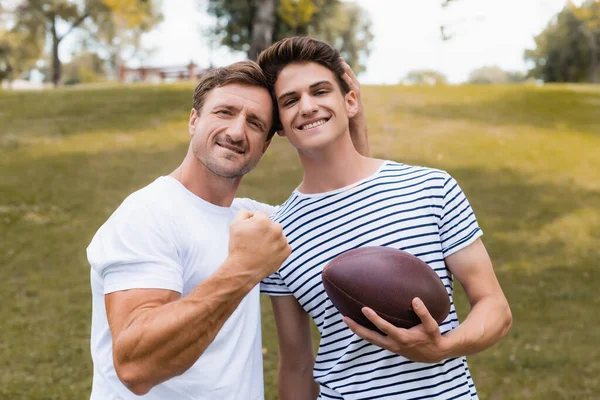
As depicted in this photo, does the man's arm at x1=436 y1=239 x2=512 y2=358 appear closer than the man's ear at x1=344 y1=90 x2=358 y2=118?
Yes

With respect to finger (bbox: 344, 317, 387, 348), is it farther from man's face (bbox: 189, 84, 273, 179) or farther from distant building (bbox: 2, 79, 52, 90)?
distant building (bbox: 2, 79, 52, 90)

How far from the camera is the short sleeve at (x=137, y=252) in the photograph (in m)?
1.94

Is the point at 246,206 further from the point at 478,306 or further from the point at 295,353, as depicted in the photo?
the point at 478,306

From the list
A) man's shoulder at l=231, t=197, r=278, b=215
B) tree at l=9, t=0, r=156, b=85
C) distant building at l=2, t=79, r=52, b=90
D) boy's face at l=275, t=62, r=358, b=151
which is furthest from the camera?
distant building at l=2, t=79, r=52, b=90

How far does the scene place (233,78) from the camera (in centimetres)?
248

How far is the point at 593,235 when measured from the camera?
27.6 ft

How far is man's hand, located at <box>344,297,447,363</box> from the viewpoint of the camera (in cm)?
204

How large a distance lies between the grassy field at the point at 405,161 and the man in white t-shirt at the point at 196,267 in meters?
3.07

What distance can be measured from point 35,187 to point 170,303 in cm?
830

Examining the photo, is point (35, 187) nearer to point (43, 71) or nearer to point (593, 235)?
point (593, 235)

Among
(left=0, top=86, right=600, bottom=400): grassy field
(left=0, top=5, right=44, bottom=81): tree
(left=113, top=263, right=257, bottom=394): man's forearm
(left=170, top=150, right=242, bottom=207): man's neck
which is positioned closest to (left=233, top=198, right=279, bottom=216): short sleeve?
(left=170, top=150, right=242, bottom=207): man's neck

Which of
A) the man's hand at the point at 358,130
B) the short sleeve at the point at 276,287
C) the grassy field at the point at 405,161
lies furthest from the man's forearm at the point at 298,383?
the grassy field at the point at 405,161

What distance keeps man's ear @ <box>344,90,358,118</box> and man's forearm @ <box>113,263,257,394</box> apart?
1.21 m

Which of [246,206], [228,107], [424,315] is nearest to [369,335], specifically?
[424,315]
